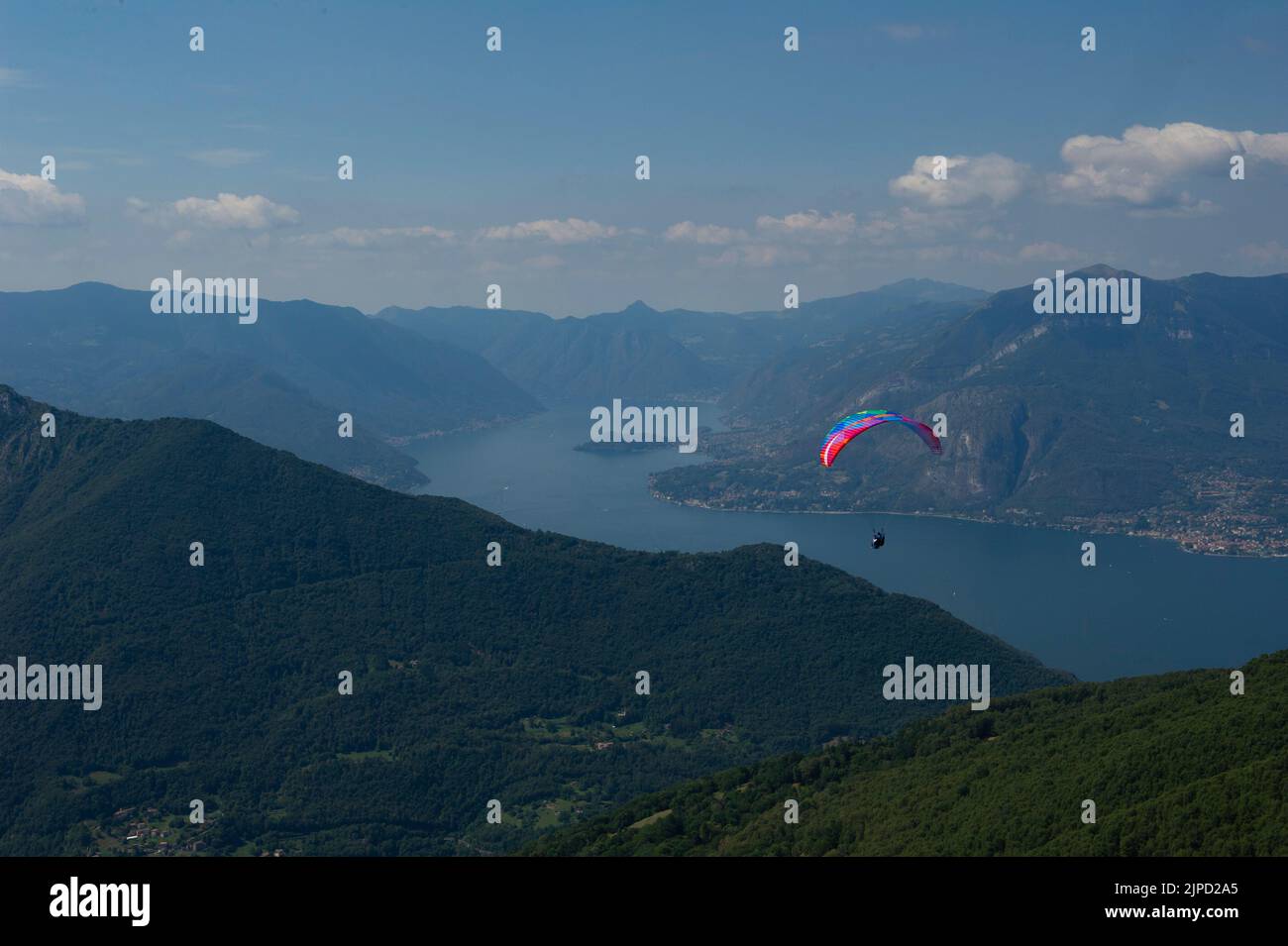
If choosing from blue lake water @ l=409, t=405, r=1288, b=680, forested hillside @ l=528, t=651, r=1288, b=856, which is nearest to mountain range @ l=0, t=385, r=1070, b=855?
forested hillside @ l=528, t=651, r=1288, b=856

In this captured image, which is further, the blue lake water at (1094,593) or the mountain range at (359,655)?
the blue lake water at (1094,593)

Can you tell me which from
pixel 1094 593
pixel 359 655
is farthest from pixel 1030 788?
pixel 1094 593

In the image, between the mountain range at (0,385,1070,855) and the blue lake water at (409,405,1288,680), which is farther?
the blue lake water at (409,405,1288,680)

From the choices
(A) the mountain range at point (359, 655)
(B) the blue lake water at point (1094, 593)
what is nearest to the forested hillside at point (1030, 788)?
(A) the mountain range at point (359, 655)

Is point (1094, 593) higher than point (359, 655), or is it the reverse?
point (1094, 593)

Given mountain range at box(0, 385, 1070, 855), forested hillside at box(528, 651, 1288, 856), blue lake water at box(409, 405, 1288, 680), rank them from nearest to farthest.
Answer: forested hillside at box(528, 651, 1288, 856), mountain range at box(0, 385, 1070, 855), blue lake water at box(409, 405, 1288, 680)

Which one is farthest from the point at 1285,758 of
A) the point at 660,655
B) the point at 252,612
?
the point at 252,612

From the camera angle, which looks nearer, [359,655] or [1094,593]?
[359,655]

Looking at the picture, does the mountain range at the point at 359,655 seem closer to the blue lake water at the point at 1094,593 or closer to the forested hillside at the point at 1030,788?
the forested hillside at the point at 1030,788

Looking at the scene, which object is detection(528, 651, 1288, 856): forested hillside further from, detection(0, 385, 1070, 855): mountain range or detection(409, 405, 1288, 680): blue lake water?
detection(409, 405, 1288, 680): blue lake water

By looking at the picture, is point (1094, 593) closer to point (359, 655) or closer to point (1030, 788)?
point (359, 655)

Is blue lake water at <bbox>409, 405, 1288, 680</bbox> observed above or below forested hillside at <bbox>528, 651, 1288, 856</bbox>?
above
